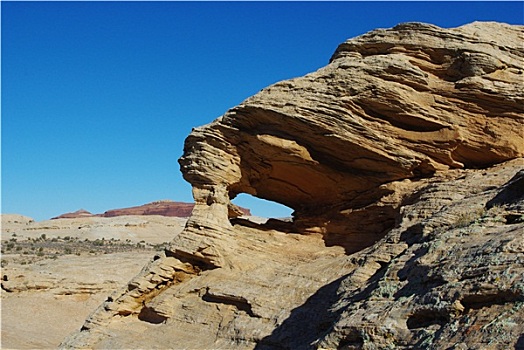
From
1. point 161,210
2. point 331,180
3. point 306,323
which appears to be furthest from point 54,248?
point 161,210

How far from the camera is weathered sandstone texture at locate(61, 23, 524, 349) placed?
1383cm

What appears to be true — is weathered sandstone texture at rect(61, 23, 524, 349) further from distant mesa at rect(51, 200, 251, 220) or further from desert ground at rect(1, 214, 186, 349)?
distant mesa at rect(51, 200, 251, 220)

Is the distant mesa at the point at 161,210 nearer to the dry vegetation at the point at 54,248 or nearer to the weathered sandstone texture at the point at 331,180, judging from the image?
the dry vegetation at the point at 54,248

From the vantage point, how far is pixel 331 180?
18.4 metres

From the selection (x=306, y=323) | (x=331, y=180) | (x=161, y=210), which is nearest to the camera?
(x=306, y=323)

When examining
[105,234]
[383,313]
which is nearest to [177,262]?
[383,313]

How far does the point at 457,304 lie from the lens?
8414 mm

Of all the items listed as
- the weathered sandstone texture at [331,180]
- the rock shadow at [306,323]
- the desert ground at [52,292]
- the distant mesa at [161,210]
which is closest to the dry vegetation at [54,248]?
the desert ground at [52,292]

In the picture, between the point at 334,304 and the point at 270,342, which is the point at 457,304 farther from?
the point at 270,342

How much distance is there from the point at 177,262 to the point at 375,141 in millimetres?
7179

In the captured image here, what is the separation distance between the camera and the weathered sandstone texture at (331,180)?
45.4ft

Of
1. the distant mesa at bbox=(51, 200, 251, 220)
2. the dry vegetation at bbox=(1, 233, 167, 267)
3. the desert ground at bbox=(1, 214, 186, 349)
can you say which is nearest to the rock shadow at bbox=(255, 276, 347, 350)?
the desert ground at bbox=(1, 214, 186, 349)

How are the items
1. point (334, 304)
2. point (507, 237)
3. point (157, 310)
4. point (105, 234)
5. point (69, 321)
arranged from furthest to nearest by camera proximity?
point (105, 234) → point (69, 321) → point (157, 310) → point (334, 304) → point (507, 237)

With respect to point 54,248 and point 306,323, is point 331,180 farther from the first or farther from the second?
point 54,248
